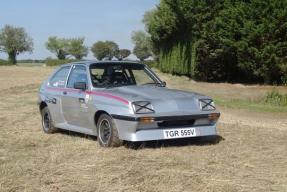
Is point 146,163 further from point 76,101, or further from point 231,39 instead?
point 231,39

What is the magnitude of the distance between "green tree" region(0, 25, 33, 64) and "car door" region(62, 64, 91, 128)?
13894 centimetres

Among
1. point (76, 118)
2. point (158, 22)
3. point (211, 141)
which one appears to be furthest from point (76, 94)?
point (158, 22)

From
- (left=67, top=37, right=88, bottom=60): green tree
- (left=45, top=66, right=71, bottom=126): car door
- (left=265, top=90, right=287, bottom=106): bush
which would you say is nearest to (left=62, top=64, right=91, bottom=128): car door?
(left=45, top=66, right=71, bottom=126): car door

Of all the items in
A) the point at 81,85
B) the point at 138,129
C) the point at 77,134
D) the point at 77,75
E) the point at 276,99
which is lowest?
the point at 276,99

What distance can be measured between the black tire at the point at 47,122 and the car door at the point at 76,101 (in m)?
0.78

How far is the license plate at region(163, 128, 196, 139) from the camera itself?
8805 mm

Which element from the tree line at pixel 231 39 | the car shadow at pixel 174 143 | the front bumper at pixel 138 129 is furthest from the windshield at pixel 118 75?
the tree line at pixel 231 39

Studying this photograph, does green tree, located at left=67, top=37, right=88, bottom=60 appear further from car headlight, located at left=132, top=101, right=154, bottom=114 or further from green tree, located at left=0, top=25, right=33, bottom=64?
car headlight, located at left=132, top=101, right=154, bottom=114

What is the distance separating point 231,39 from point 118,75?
1849 cm

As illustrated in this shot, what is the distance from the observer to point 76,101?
1012 cm

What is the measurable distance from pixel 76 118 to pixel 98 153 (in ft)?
5.91

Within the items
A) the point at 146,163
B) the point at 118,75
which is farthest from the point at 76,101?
the point at 146,163

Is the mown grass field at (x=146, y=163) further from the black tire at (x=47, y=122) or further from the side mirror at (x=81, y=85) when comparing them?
the side mirror at (x=81, y=85)

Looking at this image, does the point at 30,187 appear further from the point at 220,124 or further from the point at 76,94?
the point at 220,124
